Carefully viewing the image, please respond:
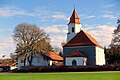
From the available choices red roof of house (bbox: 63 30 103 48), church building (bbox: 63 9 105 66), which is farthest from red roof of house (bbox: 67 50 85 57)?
red roof of house (bbox: 63 30 103 48)

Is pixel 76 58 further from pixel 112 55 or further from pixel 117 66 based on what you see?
pixel 112 55

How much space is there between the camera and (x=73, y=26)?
66.2m

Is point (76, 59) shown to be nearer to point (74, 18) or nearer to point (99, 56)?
point (99, 56)

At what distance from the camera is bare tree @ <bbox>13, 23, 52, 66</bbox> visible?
5706 cm

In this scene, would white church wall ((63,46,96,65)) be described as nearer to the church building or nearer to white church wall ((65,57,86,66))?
the church building

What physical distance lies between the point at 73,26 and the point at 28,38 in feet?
44.8

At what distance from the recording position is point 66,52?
61281mm

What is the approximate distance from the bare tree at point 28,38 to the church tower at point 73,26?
32.0 feet

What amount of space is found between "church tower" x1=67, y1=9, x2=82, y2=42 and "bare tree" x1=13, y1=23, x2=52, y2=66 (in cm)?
976

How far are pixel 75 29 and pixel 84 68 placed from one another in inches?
813

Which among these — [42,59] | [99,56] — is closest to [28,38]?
[42,59]

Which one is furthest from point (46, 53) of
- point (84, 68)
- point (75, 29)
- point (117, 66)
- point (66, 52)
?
point (117, 66)

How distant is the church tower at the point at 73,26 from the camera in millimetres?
65875

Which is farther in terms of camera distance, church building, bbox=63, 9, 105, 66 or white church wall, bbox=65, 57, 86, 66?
church building, bbox=63, 9, 105, 66
